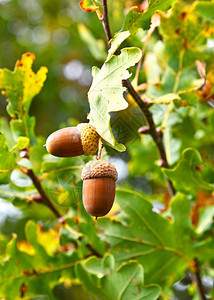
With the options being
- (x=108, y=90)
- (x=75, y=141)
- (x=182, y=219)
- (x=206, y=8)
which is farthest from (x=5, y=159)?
(x=206, y=8)

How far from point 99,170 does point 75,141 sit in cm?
7

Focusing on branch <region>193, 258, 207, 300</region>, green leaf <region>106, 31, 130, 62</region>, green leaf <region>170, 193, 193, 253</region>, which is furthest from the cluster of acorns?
branch <region>193, 258, 207, 300</region>

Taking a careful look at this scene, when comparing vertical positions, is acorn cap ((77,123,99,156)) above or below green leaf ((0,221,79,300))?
above

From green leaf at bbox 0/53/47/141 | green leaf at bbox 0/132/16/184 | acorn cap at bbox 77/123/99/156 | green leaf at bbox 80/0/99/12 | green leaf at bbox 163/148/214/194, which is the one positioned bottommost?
green leaf at bbox 163/148/214/194

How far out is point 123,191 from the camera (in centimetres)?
125

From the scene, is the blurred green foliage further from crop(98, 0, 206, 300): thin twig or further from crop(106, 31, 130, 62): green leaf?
crop(106, 31, 130, 62): green leaf

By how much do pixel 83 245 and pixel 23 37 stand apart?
2.66 meters

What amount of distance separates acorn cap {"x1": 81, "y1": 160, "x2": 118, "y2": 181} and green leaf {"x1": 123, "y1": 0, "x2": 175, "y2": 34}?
11.1 inches

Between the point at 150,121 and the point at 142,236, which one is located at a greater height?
the point at 150,121

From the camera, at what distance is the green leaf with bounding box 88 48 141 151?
2.38 ft

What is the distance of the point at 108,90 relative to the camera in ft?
2.44

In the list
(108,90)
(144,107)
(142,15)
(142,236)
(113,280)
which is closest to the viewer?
(108,90)

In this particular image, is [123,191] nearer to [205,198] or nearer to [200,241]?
[200,241]

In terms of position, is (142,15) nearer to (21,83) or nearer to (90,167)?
(90,167)
